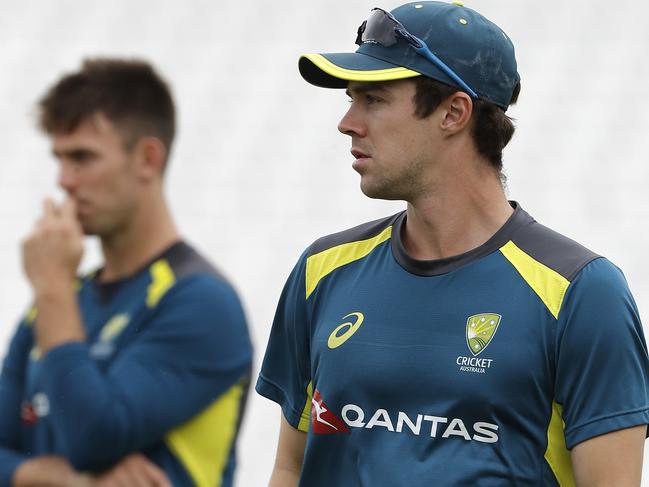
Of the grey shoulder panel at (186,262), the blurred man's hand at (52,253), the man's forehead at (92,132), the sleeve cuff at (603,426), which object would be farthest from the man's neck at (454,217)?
the blurred man's hand at (52,253)

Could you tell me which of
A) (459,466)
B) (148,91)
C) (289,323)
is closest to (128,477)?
(148,91)

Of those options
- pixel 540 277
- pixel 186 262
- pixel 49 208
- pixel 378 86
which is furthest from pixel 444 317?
pixel 49 208

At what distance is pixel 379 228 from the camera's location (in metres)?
3.91

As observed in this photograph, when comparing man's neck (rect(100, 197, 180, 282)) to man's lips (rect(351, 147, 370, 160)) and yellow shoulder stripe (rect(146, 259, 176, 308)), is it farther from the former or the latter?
man's lips (rect(351, 147, 370, 160))

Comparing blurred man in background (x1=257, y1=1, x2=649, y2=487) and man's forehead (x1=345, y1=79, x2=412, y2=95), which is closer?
blurred man in background (x1=257, y1=1, x2=649, y2=487)

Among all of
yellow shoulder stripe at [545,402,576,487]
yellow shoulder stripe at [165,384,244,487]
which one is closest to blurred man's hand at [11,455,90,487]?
yellow shoulder stripe at [165,384,244,487]

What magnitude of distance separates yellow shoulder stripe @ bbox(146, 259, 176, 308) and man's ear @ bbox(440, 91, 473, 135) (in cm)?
115

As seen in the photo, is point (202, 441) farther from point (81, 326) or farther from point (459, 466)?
point (459, 466)

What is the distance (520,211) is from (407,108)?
15.5 inches

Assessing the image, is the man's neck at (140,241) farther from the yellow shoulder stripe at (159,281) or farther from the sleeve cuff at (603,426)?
the sleeve cuff at (603,426)

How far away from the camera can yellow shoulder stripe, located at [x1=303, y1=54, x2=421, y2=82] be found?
363 centimetres

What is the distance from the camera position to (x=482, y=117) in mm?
3828

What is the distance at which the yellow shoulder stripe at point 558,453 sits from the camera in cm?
350

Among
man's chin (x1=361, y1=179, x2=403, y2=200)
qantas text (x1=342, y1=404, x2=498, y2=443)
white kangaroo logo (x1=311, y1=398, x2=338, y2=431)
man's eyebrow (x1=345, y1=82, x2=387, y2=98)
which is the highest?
man's eyebrow (x1=345, y1=82, x2=387, y2=98)
